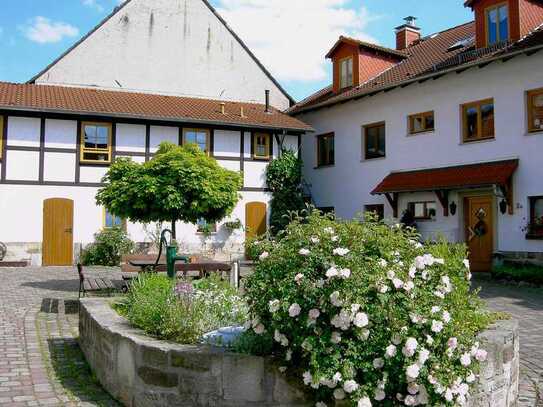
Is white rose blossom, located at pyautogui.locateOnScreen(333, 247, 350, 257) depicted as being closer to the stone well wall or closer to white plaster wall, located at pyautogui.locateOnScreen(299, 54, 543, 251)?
the stone well wall

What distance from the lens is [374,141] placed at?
20.5 meters

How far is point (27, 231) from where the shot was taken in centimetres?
1889

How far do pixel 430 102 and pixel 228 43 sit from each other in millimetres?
10668

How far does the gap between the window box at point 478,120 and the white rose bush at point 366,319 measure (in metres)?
13.4

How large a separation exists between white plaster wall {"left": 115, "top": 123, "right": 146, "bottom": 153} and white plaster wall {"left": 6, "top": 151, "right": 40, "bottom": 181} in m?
2.63

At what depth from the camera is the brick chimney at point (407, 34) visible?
25.2 metres

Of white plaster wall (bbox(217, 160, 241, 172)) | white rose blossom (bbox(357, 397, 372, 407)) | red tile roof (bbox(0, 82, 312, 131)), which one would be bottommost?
white rose blossom (bbox(357, 397, 372, 407))

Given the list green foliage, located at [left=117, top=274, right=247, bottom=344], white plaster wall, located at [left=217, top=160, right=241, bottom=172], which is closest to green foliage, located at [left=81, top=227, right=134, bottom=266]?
white plaster wall, located at [left=217, top=160, right=241, bottom=172]

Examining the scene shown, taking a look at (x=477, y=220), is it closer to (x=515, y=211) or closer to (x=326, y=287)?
(x=515, y=211)

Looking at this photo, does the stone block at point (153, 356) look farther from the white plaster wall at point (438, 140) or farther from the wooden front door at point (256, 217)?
the wooden front door at point (256, 217)

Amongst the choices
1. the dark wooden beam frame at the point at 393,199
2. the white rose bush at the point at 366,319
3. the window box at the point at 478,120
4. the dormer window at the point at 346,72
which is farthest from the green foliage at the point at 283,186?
the white rose bush at the point at 366,319

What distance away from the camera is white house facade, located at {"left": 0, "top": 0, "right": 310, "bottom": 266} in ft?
62.0

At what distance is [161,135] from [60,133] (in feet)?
10.8

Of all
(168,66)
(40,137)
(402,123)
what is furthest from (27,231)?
(402,123)
